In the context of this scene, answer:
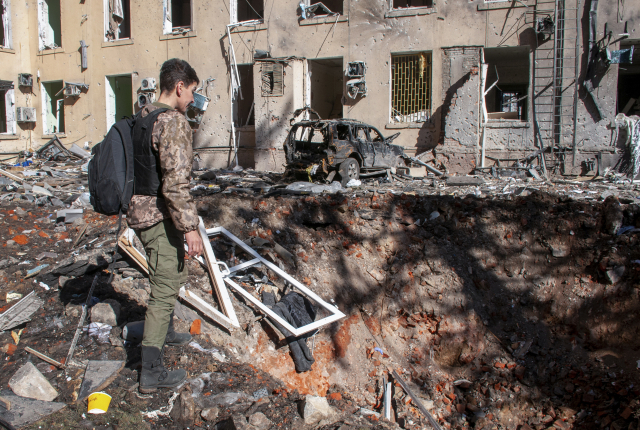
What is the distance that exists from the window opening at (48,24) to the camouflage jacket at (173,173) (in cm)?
1782

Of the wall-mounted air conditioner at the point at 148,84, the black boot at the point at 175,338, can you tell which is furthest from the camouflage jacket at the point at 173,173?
the wall-mounted air conditioner at the point at 148,84

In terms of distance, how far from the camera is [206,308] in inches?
135

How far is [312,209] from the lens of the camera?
540cm

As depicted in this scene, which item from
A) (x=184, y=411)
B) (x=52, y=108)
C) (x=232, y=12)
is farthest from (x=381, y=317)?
(x=52, y=108)

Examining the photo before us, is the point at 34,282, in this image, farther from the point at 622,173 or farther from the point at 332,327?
the point at 622,173

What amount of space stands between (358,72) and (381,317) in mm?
9506

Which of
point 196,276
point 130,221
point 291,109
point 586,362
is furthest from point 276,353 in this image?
point 291,109

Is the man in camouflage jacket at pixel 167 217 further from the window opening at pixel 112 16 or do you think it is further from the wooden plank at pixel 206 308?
the window opening at pixel 112 16

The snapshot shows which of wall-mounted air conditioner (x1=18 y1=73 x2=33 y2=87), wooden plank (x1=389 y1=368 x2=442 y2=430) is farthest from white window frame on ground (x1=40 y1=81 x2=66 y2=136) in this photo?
wooden plank (x1=389 y1=368 x2=442 y2=430)

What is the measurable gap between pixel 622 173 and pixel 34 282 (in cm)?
1237

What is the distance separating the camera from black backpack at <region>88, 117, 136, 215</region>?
2404 mm

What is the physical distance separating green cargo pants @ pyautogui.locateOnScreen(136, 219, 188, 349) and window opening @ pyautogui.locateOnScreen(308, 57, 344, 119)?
11591 mm

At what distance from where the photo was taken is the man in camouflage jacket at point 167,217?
2.33m

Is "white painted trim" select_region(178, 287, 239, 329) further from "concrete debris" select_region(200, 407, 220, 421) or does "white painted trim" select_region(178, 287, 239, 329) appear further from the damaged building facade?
the damaged building facade
